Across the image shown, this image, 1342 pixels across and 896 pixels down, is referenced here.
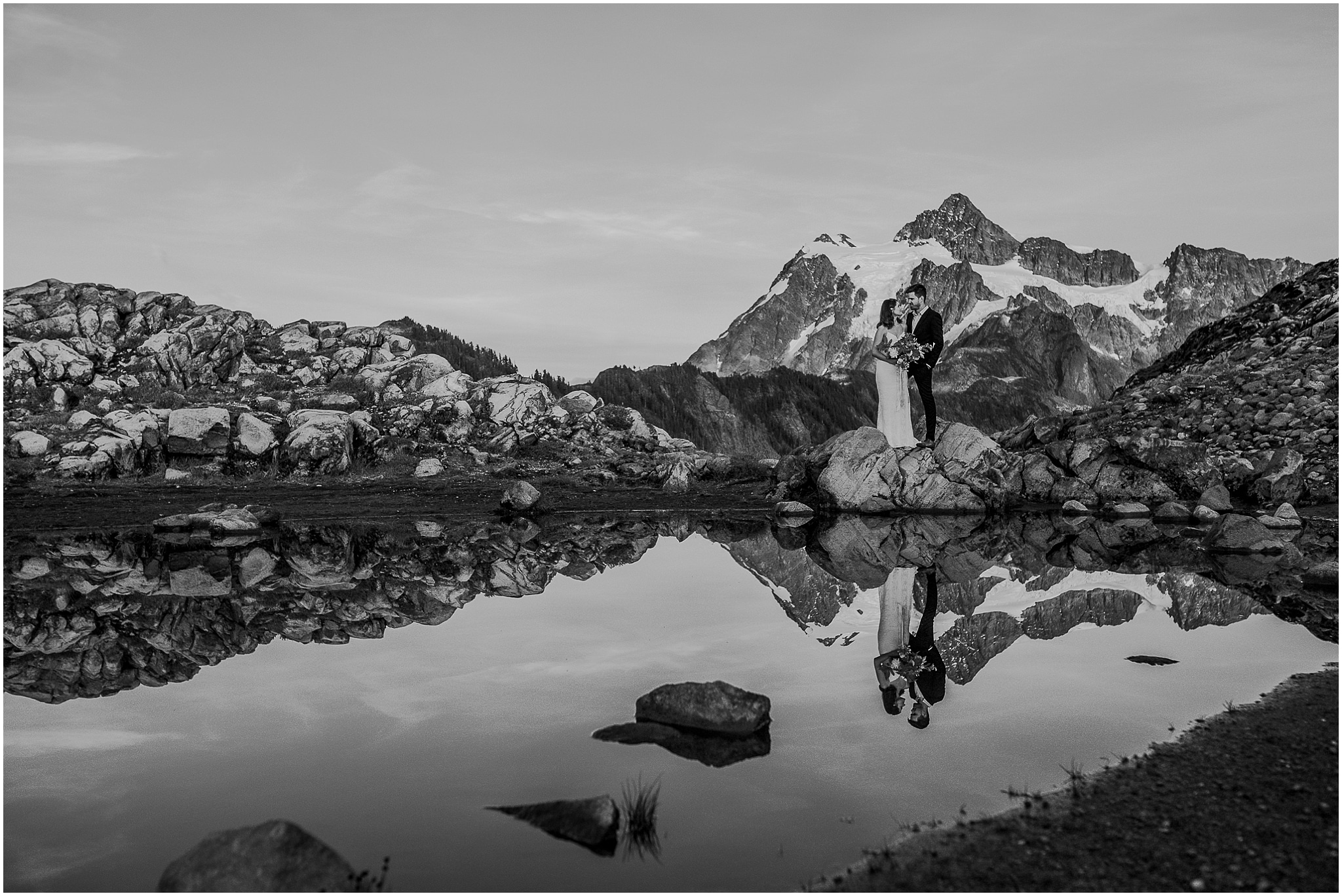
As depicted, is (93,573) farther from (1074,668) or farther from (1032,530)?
(1032,530)

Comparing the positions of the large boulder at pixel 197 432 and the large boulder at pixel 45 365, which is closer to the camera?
the large boulder at pixel 197 432

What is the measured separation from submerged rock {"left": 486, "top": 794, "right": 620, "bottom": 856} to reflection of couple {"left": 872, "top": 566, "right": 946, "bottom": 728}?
354 centimetres

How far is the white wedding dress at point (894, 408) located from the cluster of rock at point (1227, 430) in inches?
177

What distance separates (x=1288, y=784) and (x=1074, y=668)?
4.01 metres

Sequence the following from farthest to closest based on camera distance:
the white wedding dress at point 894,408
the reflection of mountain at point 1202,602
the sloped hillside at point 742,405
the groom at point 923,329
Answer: the sloped hillside at point 742,405, the white wedding dress at point 894,408, the groom at point 923,329, the reflection of mountain at point 1202,602

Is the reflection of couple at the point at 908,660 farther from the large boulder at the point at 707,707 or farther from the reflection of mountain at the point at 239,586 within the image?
the reflection of mountain at the point at 239,586

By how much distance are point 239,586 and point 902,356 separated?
23063mm

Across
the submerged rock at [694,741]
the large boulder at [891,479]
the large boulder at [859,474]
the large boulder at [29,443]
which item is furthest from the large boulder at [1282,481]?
the large boulder at [29,443]

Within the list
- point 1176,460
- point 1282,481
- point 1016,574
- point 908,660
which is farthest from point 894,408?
point 908,660

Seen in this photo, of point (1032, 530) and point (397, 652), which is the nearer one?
point (397, 652)

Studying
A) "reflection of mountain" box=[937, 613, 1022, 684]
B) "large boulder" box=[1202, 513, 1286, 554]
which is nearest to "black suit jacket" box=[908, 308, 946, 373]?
"large boulder" box=[1202, 513, 1286, 554]

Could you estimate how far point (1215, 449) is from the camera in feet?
110

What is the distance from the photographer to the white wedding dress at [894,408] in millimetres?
33219

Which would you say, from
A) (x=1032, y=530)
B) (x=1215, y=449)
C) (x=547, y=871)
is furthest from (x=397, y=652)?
(x=1215, y=449)
